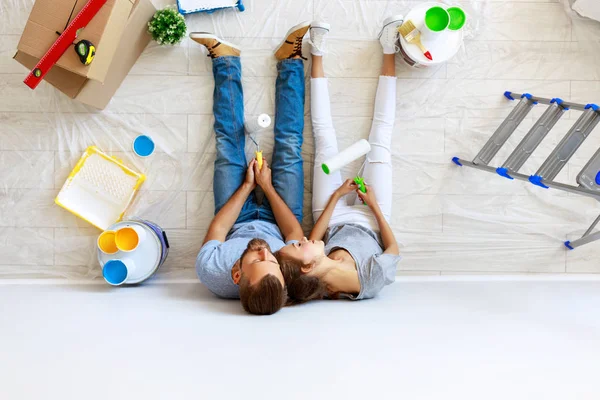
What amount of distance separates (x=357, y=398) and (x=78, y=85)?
121 centimetres

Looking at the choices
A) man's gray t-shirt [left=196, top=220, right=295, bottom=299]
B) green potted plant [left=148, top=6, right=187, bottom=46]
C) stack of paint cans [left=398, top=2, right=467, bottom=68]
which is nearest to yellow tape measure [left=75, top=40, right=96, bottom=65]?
green potted plant [left=148, top=6, right=187, bottom=46]

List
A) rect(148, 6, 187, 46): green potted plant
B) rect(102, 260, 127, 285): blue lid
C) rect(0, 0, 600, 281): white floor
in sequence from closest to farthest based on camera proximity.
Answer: rect(102, 260, 127, 285): blue lid
rect(148, 6, 187, 46): green potted plant
rect(0, 0, 600, 281): white floor

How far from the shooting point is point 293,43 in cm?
168

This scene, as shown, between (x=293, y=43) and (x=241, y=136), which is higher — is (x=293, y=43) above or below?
above

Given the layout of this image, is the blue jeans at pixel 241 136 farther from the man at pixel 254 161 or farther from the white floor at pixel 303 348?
the white floor at pixel 303 348

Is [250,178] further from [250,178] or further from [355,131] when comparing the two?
[355,131]

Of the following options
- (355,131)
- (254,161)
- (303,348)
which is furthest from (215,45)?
(303,348)

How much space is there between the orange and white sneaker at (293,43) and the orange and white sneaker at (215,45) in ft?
0.48

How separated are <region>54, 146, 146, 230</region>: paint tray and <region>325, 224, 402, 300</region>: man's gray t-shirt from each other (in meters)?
0.70

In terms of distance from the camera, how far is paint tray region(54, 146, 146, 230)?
1.73 metres

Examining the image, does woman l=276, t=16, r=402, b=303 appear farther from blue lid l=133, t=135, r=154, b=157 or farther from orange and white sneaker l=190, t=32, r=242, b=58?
blue lid l=133, t=135, r=154, b=157

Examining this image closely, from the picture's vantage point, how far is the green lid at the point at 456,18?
1614 mm

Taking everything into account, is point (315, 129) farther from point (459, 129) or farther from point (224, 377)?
point (224, 377)

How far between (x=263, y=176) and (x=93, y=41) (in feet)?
2.09
